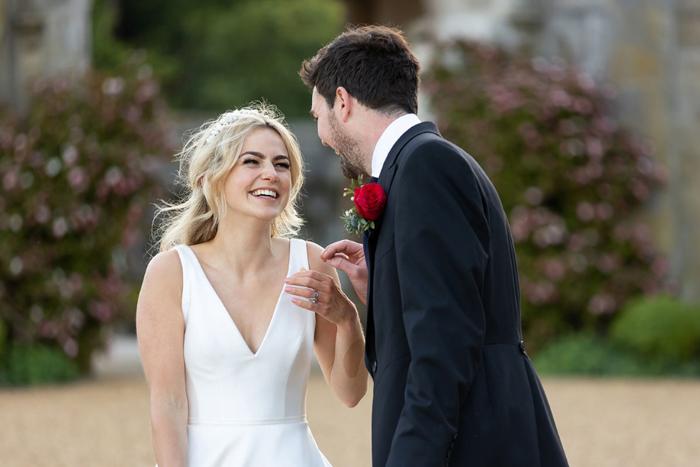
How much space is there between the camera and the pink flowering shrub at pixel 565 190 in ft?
32.4

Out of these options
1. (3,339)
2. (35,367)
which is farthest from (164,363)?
(35,367)

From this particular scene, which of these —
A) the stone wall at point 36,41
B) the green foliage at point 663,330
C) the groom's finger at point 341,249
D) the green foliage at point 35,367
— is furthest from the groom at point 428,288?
the stone wall at point 36,41

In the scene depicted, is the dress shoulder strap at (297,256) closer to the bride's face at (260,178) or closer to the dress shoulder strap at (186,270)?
the bride's face at (260,178)

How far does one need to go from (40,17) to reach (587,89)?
19.8 ft

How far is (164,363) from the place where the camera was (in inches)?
98.2

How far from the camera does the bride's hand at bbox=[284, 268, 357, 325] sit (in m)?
2.50

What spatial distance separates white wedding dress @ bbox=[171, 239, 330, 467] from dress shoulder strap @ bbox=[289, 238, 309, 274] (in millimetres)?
114

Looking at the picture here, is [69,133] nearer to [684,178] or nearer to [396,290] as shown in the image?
[684,178]

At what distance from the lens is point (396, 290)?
204 centimetres

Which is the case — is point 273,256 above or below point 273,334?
above

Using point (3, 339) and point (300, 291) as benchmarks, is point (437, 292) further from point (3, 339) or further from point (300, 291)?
point (3, 339)

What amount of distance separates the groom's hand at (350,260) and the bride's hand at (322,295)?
0.21 ft

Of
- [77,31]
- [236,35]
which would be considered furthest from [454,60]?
[236,35]

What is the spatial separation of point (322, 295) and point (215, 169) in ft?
1.57
